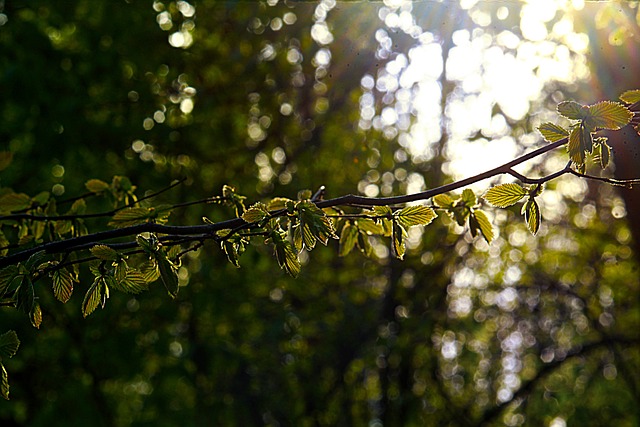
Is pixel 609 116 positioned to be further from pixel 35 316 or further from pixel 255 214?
pixel 35 316

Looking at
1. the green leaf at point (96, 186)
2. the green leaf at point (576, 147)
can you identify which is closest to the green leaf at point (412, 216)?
the green leaf at point (576, 147)

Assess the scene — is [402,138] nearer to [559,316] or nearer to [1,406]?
[1,406]

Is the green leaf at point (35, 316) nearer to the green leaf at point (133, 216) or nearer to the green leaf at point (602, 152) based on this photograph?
the green leaf at point (133, 216)

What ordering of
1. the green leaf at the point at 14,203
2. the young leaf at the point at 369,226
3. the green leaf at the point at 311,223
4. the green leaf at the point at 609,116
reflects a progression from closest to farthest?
the green leaf at the point at 609,116
the green leaf at the point at 311,223
the young leaf at the point at 369,226
the green leaf at the point at 14,203

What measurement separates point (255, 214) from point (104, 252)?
0.37 metres

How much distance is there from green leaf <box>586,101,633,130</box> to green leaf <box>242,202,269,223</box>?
764 millimetres

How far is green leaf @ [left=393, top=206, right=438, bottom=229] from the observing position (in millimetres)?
1860

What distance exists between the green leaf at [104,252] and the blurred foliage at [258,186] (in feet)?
10.0

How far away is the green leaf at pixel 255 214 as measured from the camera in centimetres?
171

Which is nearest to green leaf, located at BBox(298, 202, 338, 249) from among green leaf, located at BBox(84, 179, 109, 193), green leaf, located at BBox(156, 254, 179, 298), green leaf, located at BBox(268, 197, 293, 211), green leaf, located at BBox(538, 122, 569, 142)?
green leaf, located at BBox(268, 197, 293, 211)

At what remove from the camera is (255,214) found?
1727 mm

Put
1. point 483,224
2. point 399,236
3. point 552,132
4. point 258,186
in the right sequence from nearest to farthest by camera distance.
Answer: point 552,132 < point 399,236 < point 483,224 < point 258,186

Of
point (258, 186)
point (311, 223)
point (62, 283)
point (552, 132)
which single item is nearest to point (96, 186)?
point (62, 283)

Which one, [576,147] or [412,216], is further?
[412,216]
